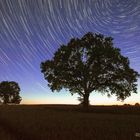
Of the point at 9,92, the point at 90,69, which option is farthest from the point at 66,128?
the point at 9,92

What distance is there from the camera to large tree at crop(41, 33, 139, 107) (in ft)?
177

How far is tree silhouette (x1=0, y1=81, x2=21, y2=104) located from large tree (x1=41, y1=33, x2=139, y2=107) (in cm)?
7971

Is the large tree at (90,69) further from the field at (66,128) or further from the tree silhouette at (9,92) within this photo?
the tree silhouette at (9,92)

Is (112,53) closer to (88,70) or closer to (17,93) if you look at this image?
(88,70)

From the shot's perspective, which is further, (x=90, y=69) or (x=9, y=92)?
(x=9, y=92)

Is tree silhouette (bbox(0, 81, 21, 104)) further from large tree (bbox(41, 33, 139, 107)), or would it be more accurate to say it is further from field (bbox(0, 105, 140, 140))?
field (bbox(0, 105, 140, 140))

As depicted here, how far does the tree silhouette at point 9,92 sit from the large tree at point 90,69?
79.7 meters

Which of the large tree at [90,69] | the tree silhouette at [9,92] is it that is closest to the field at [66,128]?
the large tree at [90,69]

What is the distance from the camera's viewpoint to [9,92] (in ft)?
440

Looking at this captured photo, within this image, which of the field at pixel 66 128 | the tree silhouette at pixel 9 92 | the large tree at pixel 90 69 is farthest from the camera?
the tree silhouette at pixel 9 92

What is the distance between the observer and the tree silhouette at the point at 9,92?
13425 cm

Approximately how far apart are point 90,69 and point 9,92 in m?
85.3

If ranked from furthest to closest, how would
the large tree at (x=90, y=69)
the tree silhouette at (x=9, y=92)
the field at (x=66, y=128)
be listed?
the tree silhouette at (x=9, y=92) < the large tree at (x=90, y=69) < the field at (x=66, y=128)

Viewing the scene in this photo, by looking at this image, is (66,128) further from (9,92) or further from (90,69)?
(9,92)
